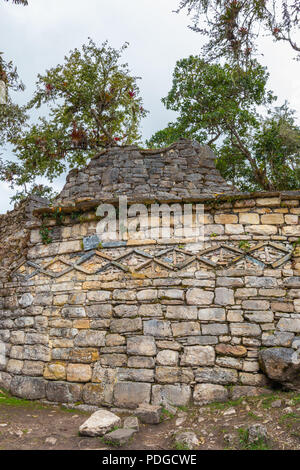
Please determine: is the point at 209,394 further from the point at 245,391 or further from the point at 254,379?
the point at 254,379

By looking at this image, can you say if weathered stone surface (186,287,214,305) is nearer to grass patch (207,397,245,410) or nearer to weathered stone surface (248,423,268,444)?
grass patch (207,397,245,410)

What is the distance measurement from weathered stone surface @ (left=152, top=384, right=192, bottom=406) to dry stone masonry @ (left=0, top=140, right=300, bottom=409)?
1 centimetres

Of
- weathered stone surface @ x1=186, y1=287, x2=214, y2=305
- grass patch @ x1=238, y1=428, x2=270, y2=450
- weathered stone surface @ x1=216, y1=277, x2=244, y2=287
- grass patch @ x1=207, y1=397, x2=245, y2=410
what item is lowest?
grass patch @ x1=238, y1=428, x2=270, y2=450

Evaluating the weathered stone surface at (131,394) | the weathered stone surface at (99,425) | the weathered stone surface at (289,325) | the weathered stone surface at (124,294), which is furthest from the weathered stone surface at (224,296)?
the weathered stone surface at (99,425)

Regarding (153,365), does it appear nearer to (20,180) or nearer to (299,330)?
(299,330)

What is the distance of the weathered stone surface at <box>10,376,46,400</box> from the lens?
438 cm

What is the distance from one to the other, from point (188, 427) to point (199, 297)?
145cm

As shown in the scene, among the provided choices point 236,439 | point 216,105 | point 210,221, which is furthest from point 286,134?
point 236,439

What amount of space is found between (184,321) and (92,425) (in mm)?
1540

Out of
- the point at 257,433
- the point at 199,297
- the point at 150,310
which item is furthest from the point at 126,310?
the point at 257,433

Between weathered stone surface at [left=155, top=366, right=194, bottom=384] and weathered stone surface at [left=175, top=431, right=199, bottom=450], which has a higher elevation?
weathered stone surface at [left=155, top=366, right=194, bottom=384]

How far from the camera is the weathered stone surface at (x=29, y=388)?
4.38m

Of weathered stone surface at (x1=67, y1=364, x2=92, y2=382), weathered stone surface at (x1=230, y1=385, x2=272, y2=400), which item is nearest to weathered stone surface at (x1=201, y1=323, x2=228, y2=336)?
weathered stone surface at (x1=230, y1=385, x2=272, y2=400)

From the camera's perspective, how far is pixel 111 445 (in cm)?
309
